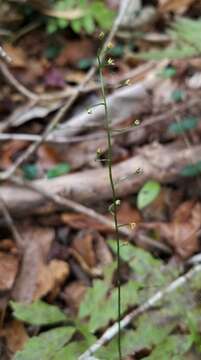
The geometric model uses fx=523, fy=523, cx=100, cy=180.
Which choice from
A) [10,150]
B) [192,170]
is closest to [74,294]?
[192,170]

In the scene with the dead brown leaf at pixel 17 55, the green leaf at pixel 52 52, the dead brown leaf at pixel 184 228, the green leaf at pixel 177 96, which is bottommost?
the dead brown leaf at pixel 184 228

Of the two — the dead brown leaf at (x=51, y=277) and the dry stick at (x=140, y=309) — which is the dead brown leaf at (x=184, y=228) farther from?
the dead brown leaf at (x=51, y=277)

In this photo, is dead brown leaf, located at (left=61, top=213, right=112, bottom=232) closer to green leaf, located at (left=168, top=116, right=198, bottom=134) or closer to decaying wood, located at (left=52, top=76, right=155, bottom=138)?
decaying wood, located at (left=52, top=76, right=155, bottom=138)

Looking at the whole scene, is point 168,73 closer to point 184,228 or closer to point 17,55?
point 184,228

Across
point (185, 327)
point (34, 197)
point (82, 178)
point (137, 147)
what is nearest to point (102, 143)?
point (137, 147)

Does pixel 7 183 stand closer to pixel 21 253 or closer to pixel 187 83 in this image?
pixel 21 253

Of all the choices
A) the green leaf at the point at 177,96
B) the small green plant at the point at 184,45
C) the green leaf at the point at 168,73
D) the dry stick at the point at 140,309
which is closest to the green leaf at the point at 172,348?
the dry stick at the point at 140,309
